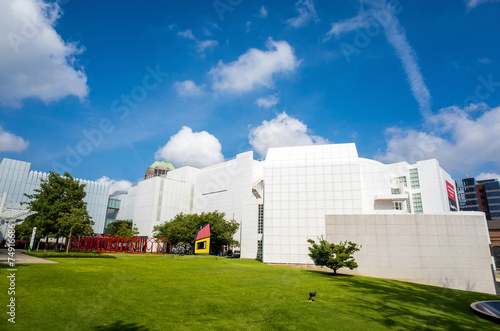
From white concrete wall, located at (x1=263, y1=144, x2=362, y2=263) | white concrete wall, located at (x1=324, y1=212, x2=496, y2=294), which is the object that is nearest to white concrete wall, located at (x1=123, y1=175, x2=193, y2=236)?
white concrete wall, located at (x1=263, y1=144, x2=362, y2=263)

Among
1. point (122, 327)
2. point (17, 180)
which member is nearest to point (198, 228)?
point (122, 327)

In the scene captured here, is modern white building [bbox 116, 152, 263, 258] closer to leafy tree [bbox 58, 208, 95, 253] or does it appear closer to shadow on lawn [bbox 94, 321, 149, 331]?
leafy tree [bbox 58, 208, 95, 253]

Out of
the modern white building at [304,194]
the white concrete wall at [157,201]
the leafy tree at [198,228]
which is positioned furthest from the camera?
the white concrete wall at [157,201]

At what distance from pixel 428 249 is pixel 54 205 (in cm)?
4824

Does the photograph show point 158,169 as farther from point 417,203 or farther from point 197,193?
point 417,203

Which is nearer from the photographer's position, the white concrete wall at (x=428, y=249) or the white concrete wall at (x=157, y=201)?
the white concrete wall at (x=428, y=249)

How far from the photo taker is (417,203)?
264ft

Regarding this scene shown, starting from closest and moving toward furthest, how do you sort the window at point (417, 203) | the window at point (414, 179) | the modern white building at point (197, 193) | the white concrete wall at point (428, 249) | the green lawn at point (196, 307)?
the green lawn at point (196, 307) < the white concrete wall at point (428, 249) < the modern white building at point (197, 193) < the window at point (417, 203) < the window at point (414, 179)

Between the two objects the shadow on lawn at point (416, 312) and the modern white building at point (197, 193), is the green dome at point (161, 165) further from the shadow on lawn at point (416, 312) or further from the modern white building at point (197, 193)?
the shadow on lawn at point (416, 312)

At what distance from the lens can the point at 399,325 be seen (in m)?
11.1

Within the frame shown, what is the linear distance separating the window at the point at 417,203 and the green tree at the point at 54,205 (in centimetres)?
8239

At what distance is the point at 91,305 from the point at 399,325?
12017mm

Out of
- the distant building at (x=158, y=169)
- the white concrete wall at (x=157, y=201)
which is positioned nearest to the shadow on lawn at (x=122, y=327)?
the white concrete wall at (x=157, y=201)

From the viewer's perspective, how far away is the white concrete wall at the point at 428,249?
30.9m
